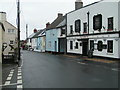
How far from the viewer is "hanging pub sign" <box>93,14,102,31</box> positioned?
26.5m

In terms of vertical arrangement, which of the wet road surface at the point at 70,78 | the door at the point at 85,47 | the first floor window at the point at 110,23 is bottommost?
the wet road surface at the point at 70,78

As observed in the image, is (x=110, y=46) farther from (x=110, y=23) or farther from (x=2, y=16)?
(x=2, y=16)

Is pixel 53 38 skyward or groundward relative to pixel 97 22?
groundward

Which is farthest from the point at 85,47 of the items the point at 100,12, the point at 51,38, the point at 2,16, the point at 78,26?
the point at 51,38

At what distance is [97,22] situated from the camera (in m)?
27.1

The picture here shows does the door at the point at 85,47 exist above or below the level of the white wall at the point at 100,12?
below

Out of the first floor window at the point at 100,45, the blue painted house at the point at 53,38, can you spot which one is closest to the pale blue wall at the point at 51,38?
the blue painted house at the point at 53,38

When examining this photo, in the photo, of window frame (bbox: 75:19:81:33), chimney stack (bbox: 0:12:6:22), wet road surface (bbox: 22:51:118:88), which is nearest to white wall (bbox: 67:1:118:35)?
window frame (bbox: 75:19:81:33)

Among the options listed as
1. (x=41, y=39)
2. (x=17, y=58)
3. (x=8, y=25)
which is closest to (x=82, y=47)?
(x=17, y=58)

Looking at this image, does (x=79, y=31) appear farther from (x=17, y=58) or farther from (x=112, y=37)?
(x=17, y=58)

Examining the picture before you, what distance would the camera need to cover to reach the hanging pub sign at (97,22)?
1043 inches

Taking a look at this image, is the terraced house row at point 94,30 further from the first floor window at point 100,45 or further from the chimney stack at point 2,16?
the chimney stack at point 2,16

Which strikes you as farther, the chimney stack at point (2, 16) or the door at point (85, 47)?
the chimney stack at point (2, 16)

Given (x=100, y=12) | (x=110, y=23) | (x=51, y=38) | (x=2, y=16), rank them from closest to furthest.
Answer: (x=110, y=23), (x=100, y=12), (x=2, y=16), (x=51, y=38)
